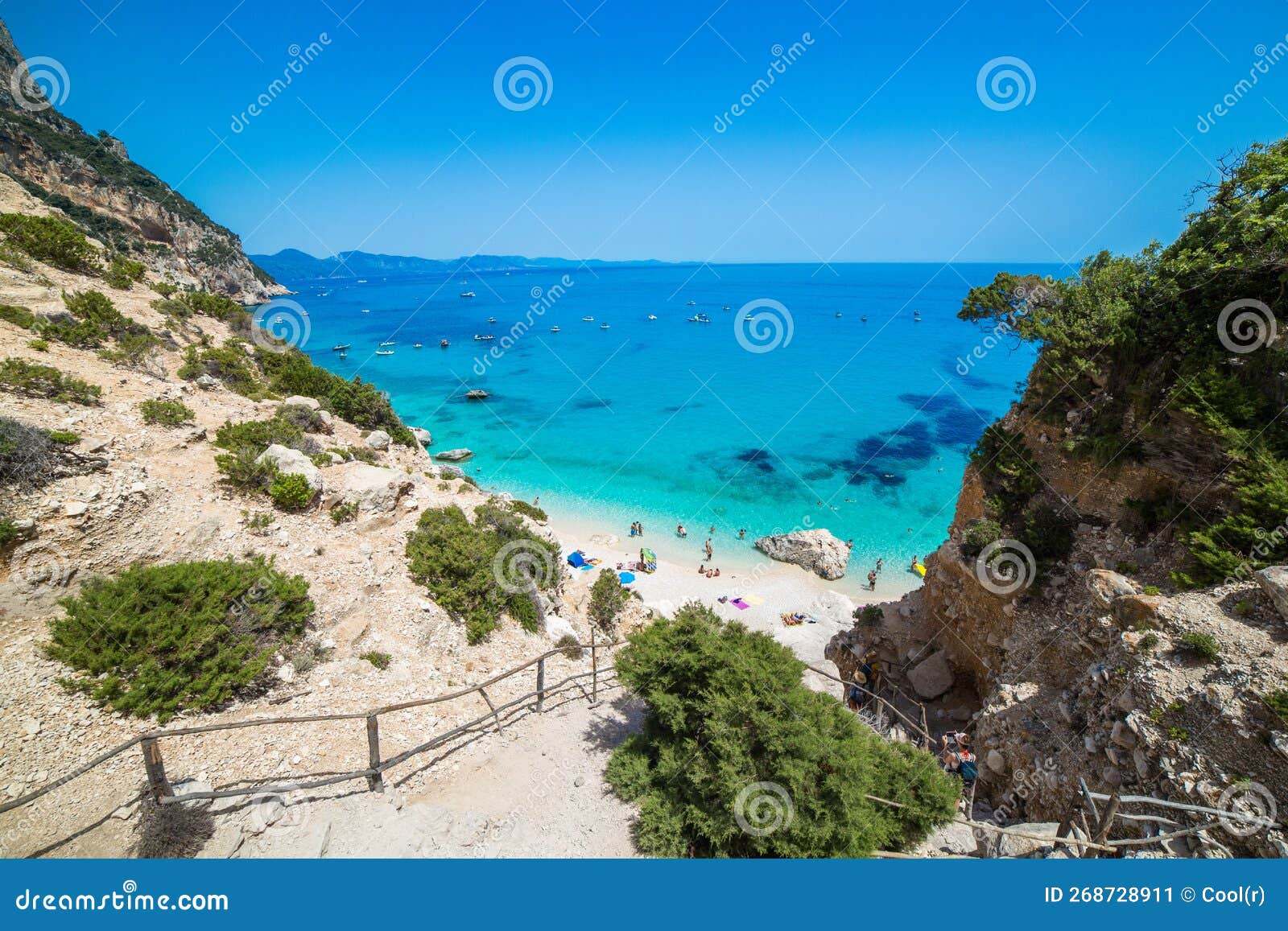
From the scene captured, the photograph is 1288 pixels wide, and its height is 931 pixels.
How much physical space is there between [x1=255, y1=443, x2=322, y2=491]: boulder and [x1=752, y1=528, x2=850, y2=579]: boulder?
19.2 metres

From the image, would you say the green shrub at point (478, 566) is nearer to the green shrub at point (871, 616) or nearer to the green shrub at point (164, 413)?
the green shrub at point (164, 413)

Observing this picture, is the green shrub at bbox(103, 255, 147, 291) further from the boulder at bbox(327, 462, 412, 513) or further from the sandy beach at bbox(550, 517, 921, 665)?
the sandy beach at bbox(550, 517, 921, 665)

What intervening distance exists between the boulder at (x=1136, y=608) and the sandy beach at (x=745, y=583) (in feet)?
31.0

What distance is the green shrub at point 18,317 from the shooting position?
12734mm

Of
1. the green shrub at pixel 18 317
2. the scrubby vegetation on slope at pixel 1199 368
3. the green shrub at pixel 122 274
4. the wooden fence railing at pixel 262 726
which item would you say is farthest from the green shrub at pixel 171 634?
the green shrub at pixel 122 274

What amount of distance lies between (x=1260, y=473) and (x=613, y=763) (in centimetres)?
1064

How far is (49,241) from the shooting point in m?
17.0

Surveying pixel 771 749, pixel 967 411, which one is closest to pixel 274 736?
pixel 771 749

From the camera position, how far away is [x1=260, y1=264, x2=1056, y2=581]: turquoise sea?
29.4 metres

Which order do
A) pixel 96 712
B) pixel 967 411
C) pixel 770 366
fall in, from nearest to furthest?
pixel 96 712 < pixel 967 411 < pixel 770 366

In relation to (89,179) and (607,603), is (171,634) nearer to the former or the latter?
(607,603)

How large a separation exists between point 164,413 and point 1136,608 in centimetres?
1949

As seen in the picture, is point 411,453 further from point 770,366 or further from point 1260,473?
point 770,366

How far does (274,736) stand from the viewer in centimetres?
738
